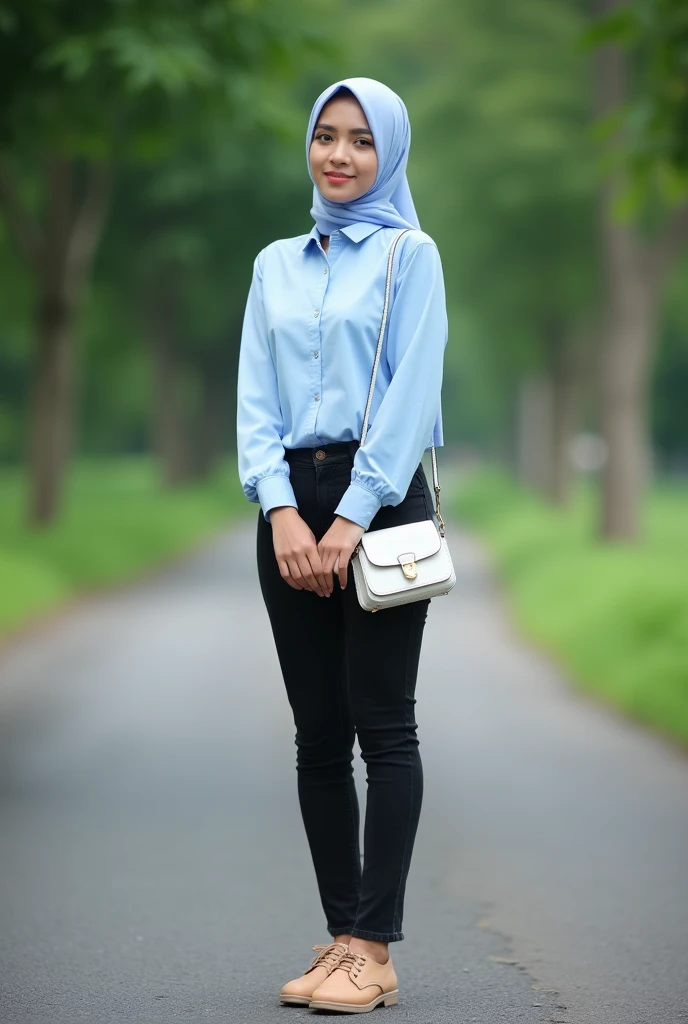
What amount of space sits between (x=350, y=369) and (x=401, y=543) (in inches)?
16.7

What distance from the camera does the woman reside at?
369 centimetres

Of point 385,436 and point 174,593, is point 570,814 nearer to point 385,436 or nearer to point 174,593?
point 385,436

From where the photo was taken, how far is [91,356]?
1346 inches

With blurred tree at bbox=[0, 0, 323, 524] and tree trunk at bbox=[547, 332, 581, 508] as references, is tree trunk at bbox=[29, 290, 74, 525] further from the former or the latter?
tree trunk at bbox=[547, 332, 581, 508]

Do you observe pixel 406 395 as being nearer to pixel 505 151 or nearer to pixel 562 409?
pixel 505 151

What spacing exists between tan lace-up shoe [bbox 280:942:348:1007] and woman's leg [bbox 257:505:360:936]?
0.06 meters

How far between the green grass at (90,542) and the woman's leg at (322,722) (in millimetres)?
9297

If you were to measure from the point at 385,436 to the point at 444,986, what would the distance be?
148 centimetres

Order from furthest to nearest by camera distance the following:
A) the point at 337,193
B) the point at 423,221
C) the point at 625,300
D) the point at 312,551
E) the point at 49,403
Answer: the point at 423,221
the point at 49,403
the point at 625,300
the point at 337,193
the point at 312,551

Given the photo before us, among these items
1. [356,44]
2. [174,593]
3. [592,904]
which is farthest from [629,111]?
[356,44]

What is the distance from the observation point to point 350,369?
12.2ft

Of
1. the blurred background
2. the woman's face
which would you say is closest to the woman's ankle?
the woman's face

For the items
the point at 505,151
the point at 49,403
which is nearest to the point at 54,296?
the point at 49,403

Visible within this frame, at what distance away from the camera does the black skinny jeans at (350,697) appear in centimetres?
375
